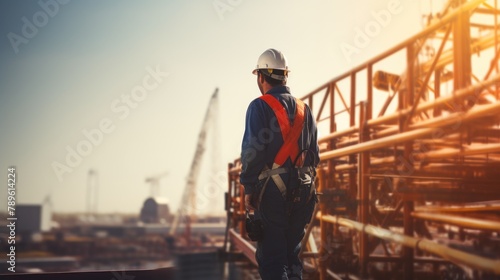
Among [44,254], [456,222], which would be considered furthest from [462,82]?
[44,254]

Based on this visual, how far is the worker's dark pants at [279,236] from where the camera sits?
376cm

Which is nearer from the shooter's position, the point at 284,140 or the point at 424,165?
the point at 284,140

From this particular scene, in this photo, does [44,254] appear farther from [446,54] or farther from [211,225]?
[446,54]

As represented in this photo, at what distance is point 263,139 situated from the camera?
→ 3809 mm

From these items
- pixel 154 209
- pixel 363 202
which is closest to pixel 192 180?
pixel 154 209

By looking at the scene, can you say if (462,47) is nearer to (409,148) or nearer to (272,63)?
(409,148)

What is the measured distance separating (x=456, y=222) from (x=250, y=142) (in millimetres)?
1794

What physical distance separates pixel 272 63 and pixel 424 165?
3096mm

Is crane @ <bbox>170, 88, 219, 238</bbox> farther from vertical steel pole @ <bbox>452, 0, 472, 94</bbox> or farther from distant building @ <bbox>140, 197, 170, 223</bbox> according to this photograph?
vertical steel pole @ <bbox>452, 0, 472, 94</bbox>

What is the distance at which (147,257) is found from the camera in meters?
82.5

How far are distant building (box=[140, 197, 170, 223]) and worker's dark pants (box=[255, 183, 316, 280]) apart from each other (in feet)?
244

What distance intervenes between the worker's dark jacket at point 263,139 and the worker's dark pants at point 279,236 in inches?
6.1

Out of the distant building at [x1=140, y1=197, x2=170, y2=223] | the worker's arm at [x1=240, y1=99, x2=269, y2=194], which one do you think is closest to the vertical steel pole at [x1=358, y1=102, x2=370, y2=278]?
the worker's arm at [x1=240, y1=99, x2=269, y2=194]

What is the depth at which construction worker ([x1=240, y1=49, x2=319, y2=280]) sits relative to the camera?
12.3ft
